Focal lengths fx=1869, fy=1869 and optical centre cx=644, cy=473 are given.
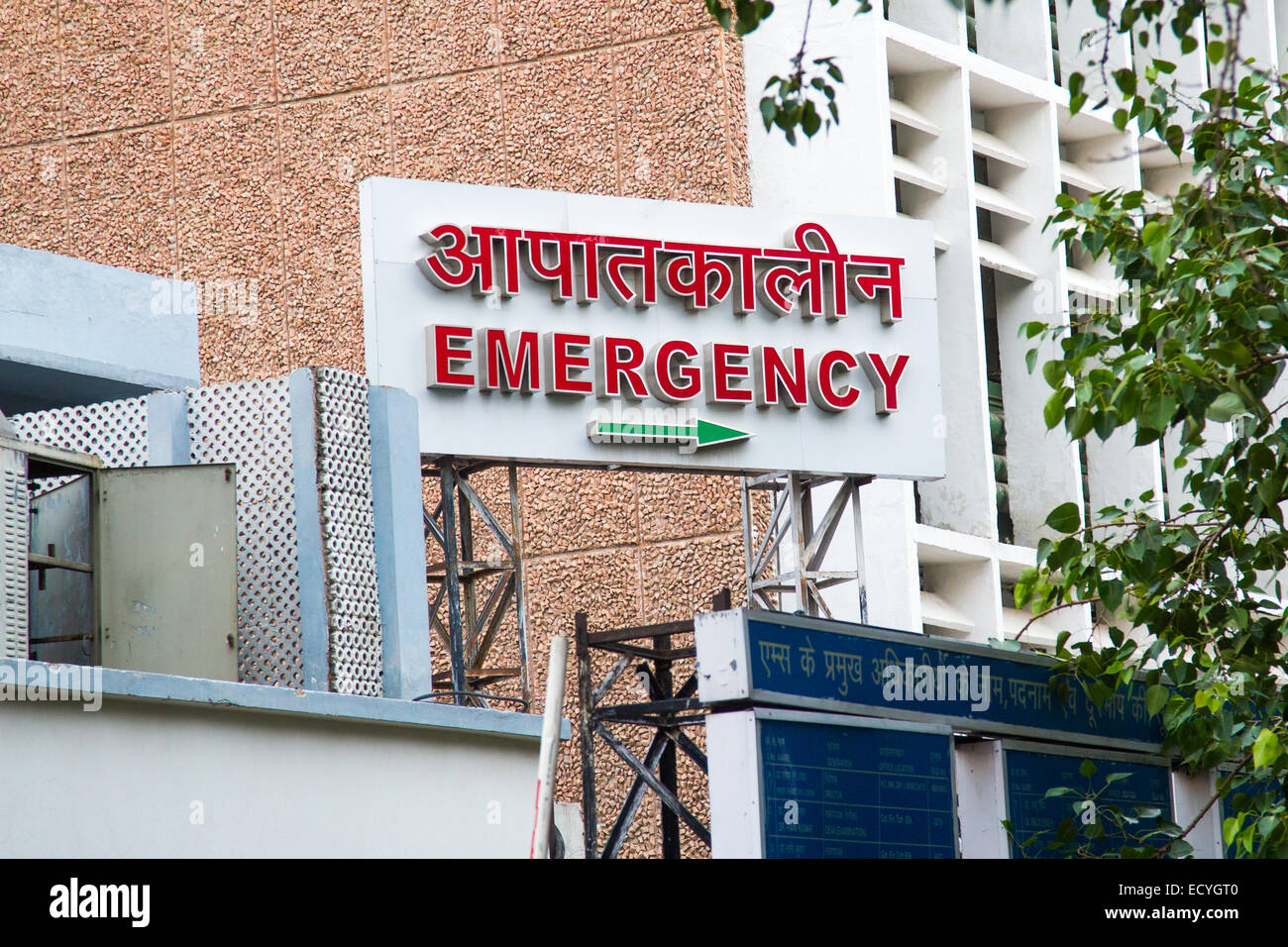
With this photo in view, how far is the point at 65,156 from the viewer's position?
2211cm

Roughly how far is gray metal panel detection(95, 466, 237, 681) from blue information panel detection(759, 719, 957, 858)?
3.36 metres

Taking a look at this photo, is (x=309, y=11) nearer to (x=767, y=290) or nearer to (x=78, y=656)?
(x=767, y=290)

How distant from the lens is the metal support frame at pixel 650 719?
42.2 ft

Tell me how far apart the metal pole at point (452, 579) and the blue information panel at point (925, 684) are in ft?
14.9

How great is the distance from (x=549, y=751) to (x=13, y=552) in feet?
12.0

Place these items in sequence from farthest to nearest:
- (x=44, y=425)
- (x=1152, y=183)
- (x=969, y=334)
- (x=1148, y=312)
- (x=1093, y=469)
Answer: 1. (x=1152, y=183)
2. (x=1093, y=469)
3. (x=969, y=334)
4. (x=44, y=425)
5. (x=1148, y=312)

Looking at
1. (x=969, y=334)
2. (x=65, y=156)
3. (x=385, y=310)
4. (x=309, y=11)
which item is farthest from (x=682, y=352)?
(x=65, y=156)

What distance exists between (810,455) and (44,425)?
6.63 metres

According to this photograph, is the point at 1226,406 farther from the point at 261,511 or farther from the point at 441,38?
the point at 441,38

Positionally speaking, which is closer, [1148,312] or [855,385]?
[1148,312]

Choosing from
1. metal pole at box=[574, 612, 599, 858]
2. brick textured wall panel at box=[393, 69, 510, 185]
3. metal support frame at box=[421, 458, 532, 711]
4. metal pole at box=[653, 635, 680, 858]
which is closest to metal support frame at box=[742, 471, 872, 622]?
metal pole at box=[653, 635, 680, 858]

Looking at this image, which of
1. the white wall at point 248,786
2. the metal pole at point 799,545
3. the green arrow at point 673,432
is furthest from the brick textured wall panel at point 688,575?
the white wall at point 248,786

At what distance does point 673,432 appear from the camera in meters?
15.0

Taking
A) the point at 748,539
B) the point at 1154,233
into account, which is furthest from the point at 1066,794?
the point at 748,539
